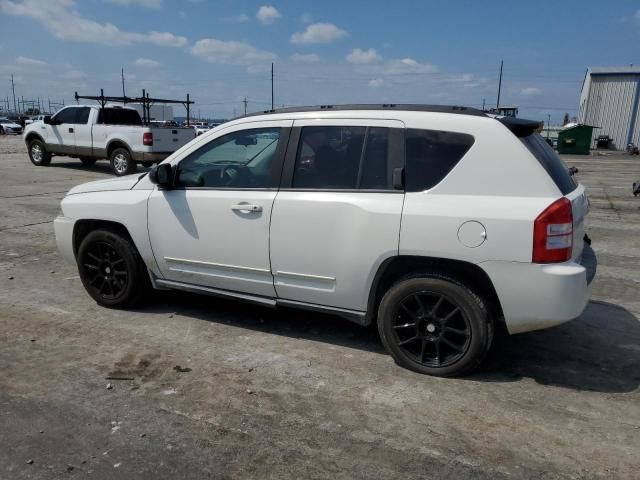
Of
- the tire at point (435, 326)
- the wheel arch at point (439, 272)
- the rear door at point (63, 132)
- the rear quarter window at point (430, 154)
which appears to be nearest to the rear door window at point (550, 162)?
the rear quarter window at point (430, 154)

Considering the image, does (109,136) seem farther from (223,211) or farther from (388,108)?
(388,108)

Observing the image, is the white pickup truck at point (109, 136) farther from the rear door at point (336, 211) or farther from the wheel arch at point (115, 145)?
the rear door at point (336, 211)

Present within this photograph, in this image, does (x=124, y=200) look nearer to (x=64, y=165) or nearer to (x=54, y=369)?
(x=54, y=369)

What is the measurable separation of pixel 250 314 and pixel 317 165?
1.68m

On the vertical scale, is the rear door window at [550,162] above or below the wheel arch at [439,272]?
above

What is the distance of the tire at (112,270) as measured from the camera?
4.67 metres

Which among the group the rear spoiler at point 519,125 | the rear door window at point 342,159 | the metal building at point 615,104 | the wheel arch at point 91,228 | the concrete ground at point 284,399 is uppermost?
the metal building at point 615,104

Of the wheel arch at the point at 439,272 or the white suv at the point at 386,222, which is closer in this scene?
the white suv at the point at 386,222

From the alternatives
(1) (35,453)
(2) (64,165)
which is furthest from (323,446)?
(2) (64,165)

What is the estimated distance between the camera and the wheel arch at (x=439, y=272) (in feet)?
11.5

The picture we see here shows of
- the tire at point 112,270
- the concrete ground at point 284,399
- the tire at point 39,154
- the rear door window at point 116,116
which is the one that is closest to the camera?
the concrete ground at point 284,399

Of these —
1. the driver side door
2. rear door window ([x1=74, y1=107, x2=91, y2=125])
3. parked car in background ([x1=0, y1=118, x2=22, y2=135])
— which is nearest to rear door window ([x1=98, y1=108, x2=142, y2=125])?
rear door window ([x1=74, y1=107, x2=91, y2=125])

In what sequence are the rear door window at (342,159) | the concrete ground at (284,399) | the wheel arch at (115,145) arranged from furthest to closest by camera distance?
1. the wheel arch at (115,145)
2. the rear door window at (342,159)
3. the concrete ground at (284,399)

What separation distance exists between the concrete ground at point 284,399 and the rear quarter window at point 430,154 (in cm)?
137
